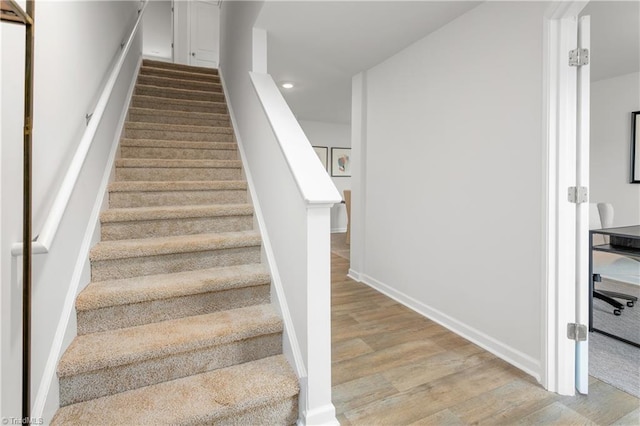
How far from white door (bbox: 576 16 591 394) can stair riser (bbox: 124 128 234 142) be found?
2705 millimetres

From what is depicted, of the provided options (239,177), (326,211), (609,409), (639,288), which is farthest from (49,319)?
(639,288)

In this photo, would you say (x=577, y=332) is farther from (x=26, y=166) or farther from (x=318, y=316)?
(x=26, y=166)

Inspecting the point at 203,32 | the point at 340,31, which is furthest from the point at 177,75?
the point at 340,31

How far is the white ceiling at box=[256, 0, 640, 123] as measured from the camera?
2.19 m

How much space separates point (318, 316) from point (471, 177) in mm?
1477

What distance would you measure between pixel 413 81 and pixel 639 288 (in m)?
3.23

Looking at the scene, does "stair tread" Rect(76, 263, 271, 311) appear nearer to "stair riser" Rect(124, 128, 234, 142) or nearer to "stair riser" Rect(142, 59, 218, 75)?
"stair riser" Rect(124, 128, 234, 142)

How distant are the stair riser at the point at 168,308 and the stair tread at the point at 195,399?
0.35 meters

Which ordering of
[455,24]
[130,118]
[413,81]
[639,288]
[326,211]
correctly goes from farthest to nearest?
[639,288] → [130,118] → [413,81] → [455,24] → [326,211]

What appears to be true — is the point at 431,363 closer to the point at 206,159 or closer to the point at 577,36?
the point at 577,36

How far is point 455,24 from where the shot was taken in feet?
7.63

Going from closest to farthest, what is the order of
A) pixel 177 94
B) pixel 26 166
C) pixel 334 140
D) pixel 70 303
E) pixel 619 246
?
pixel 26 166
pixel 70 303
pixel 619 246
pixel 177 94
pixel 334 140

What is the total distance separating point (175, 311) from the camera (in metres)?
1.74

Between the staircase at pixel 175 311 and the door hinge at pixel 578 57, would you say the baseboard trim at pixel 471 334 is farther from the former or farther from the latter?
the door hinge at pixel 578 57
